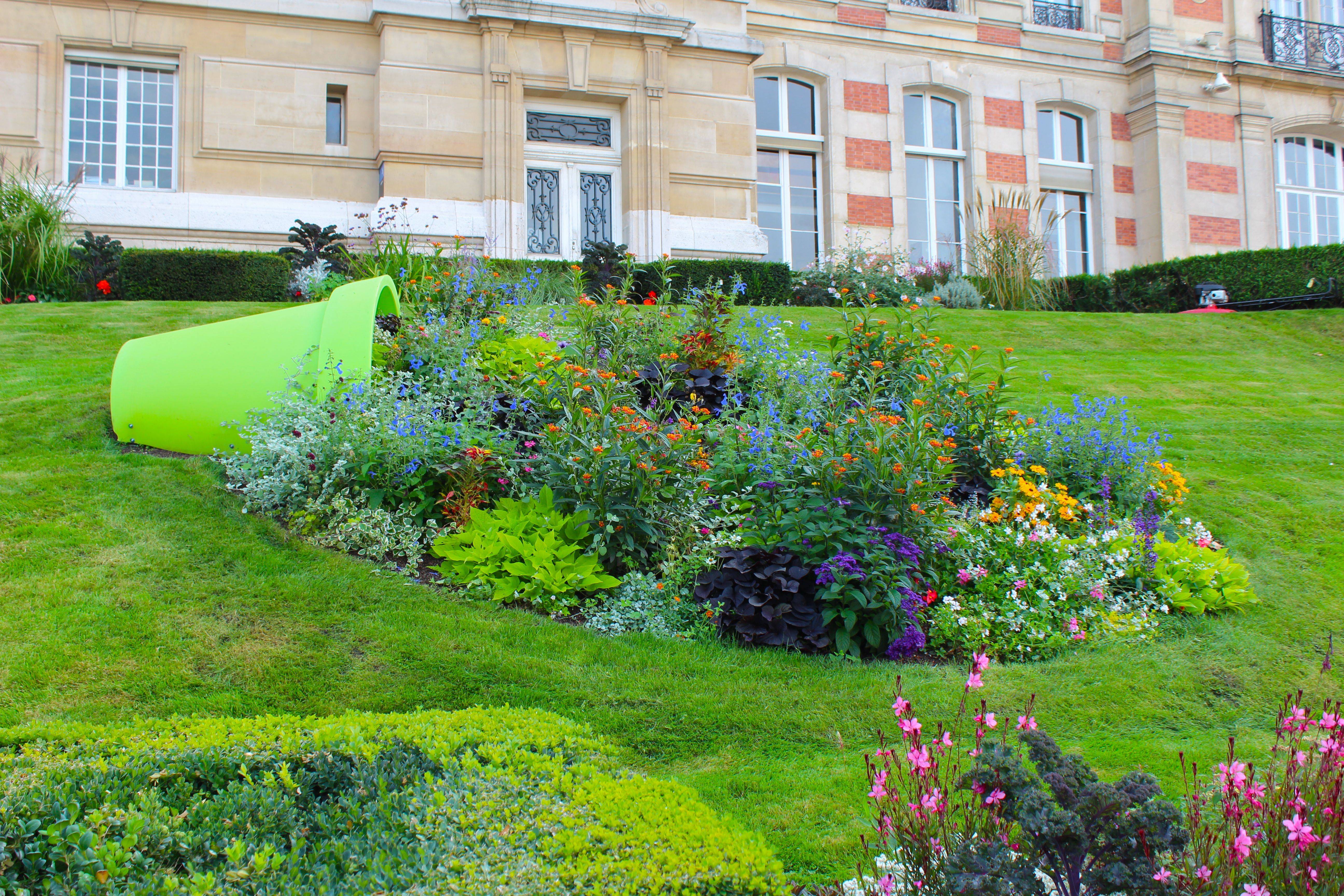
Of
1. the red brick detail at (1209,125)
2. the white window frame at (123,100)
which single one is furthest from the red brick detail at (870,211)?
the white window frame at (123,100)

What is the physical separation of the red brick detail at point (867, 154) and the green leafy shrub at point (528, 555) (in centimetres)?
1521

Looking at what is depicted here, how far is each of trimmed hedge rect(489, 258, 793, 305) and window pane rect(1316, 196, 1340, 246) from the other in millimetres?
15946

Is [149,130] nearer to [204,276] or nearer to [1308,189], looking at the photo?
[204,276]

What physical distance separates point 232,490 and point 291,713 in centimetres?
244

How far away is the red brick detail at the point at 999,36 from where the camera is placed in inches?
771

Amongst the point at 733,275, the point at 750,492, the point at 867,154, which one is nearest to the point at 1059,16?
the point at 867,154

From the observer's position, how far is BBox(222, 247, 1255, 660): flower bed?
4.48 metres

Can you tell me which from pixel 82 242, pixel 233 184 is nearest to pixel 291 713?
pixel 82 242

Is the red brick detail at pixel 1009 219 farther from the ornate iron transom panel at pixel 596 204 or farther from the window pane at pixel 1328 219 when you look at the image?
the window pane at pixel 1328 219

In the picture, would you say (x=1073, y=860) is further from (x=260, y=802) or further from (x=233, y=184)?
(x=233, y=184)

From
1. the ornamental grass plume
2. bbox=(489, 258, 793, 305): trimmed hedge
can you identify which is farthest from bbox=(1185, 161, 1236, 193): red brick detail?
the ornamental grass plume

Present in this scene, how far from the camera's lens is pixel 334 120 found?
1517 cm

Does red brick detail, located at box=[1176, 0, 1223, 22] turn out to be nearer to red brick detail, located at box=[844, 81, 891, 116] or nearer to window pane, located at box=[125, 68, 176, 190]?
red brick detail, located at box=[844, 81, 891, 116]

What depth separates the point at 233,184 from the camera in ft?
46.5
